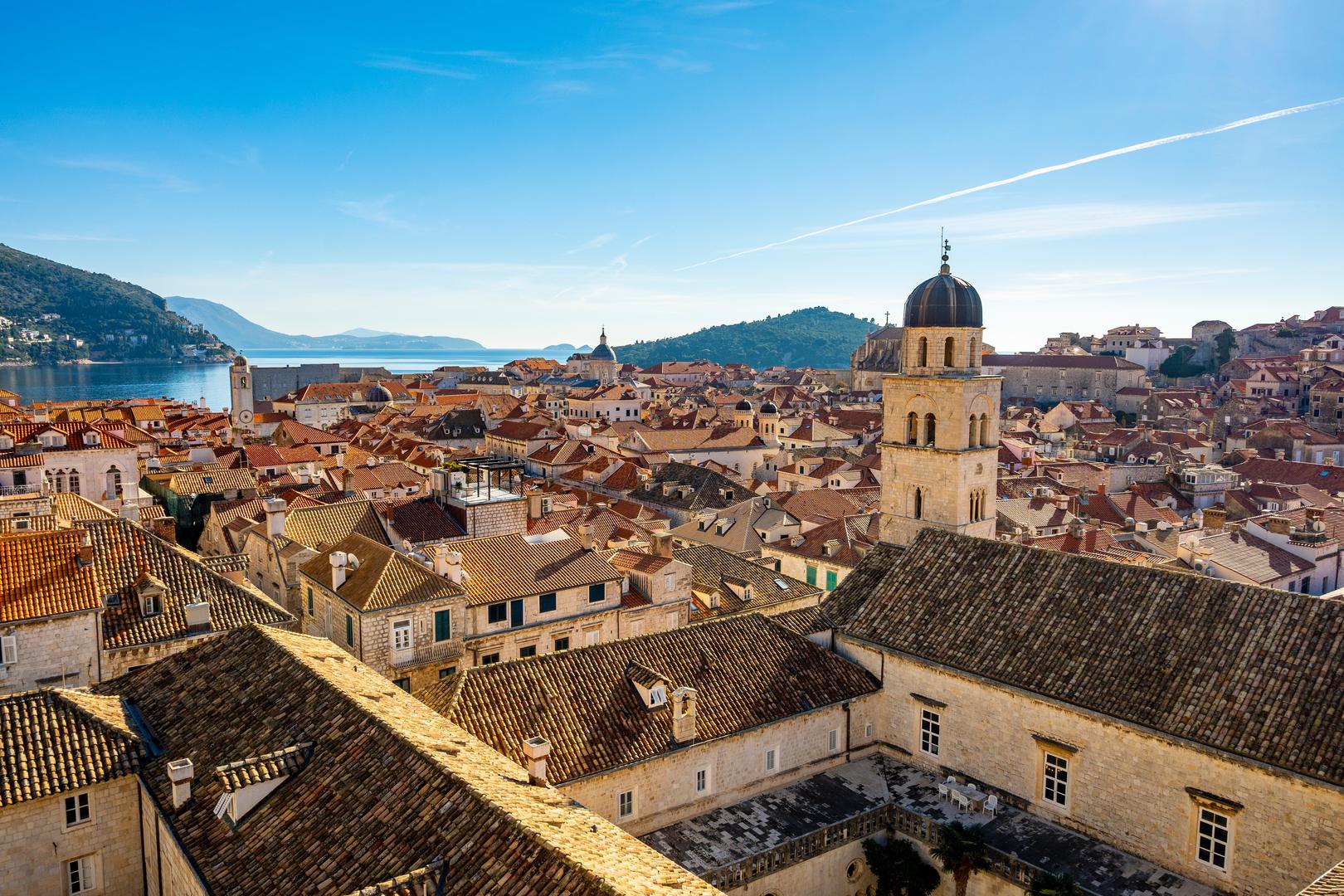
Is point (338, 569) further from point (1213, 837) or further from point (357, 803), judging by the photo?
point (1213, 837)

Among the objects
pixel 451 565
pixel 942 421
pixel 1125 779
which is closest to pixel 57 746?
pixel 451 565

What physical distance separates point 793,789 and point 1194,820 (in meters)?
8.71

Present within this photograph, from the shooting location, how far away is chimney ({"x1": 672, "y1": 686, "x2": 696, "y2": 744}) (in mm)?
20438

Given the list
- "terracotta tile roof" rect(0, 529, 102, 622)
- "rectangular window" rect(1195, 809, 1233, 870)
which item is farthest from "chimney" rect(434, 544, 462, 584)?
"rectangular window" rect(1195, 809, 1233, 870)

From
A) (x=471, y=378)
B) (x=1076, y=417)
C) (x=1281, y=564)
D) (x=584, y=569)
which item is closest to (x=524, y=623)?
(x=584, y=569)

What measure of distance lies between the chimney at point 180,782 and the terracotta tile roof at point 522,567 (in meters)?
13.2

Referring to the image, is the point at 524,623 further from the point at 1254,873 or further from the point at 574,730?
the point at 1254,873

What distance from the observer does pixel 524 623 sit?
96.7 ft

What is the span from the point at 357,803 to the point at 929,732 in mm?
15450

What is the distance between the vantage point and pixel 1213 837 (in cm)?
1839

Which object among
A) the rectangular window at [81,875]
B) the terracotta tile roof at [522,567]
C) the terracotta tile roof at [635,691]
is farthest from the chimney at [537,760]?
the terracotta tile roof at [522,567]

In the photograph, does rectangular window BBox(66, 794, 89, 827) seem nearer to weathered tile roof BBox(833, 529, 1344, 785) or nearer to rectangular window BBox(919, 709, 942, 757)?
weathered tile roof BBox(833, 529, 1344, 785)

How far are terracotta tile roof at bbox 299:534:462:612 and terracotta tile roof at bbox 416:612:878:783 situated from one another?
5448 mm

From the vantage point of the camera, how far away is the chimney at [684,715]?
20.4 meters
